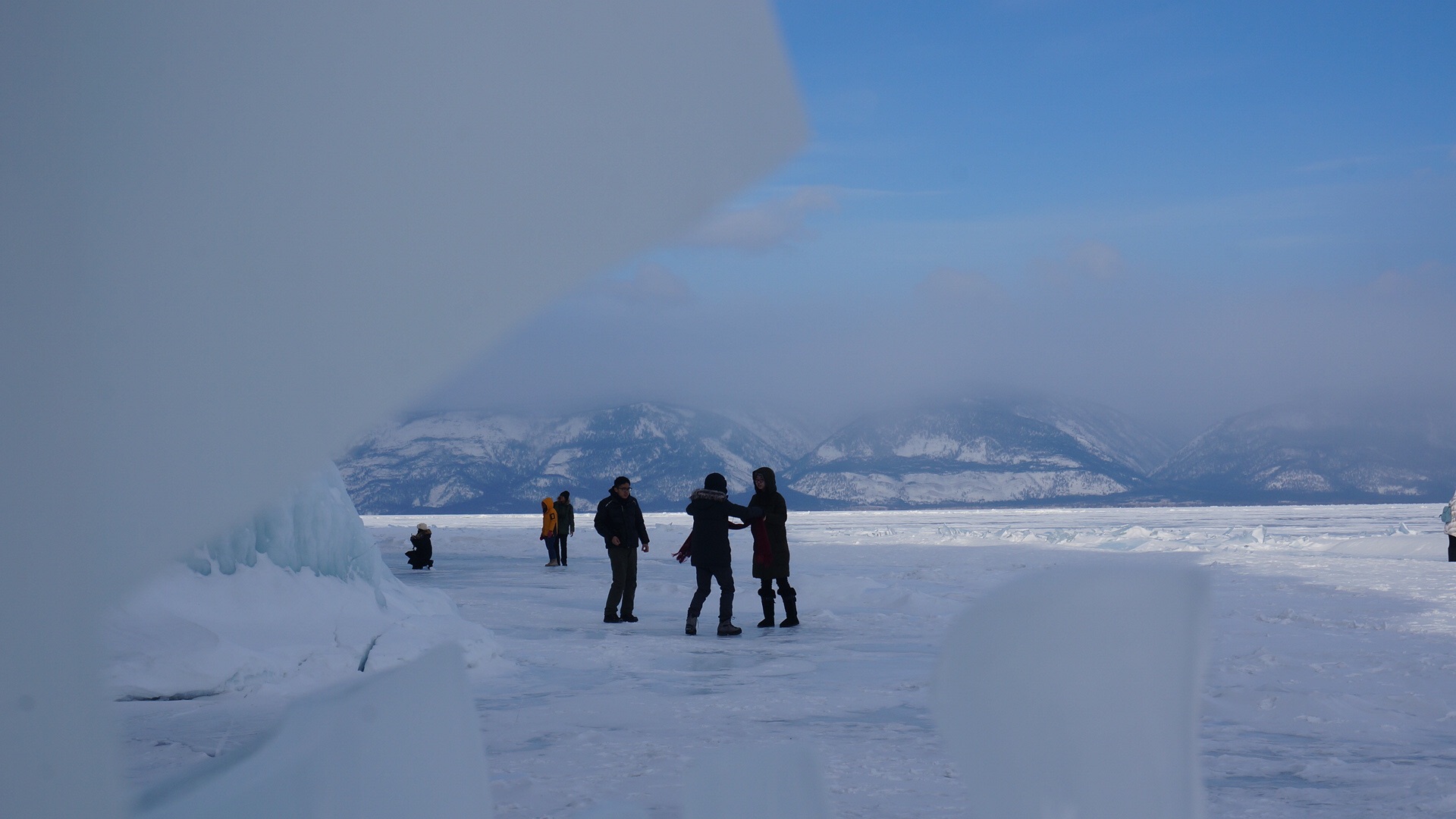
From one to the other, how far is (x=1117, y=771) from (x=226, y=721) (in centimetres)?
462

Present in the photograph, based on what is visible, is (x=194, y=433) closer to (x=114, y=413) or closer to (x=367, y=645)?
(x=114, y=413)

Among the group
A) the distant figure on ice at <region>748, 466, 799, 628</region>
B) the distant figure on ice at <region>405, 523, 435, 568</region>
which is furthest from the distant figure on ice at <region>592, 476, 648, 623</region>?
the distant figure on ice at <region>405, 523, 435, 568</region>

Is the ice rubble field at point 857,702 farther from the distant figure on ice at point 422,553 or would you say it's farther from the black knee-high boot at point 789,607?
the distant figure on ice at point 422,553

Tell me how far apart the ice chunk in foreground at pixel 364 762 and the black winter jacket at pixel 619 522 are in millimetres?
7933

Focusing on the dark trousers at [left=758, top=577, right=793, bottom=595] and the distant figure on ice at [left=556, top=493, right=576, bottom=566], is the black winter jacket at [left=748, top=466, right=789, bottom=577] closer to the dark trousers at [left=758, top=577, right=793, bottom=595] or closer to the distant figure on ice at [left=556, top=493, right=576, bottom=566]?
the dark trousers at [left=758, top=577, right=793, bottom=595]

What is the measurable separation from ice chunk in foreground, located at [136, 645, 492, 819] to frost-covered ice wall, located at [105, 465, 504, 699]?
3.67 m

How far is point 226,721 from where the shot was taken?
5238 millimetres

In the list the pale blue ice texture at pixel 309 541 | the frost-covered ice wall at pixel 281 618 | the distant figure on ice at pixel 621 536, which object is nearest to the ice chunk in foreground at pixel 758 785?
the frost-covered ice wall at pixel 281 618

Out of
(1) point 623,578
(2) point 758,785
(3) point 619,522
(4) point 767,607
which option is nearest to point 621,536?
(3) point 619,522

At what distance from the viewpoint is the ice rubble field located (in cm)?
414

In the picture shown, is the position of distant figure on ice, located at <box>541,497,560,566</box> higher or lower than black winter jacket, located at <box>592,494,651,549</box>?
lower

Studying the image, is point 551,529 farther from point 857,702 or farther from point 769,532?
point 857,702

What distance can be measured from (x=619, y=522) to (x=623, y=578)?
73 cm

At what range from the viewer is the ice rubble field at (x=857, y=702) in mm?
4137
